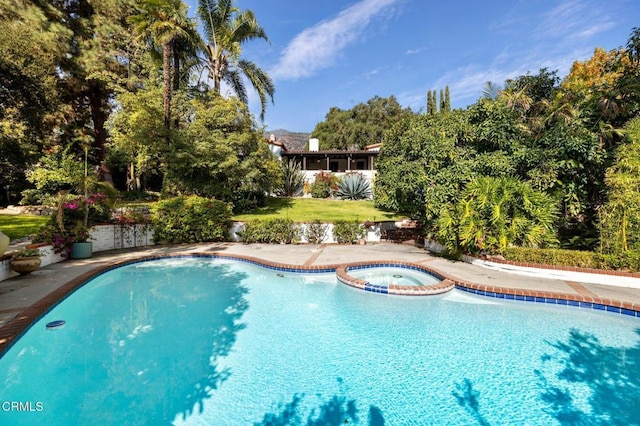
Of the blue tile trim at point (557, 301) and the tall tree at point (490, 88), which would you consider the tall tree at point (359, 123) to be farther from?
the blue tile trim at point (557, 301)

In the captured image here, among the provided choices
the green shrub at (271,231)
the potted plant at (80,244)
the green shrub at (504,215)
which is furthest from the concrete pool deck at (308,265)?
the green shrub at (504,215)

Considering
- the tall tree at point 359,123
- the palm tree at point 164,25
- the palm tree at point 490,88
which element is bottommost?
the palm tree at point 490,88

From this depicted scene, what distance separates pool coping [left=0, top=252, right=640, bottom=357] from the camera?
18.2 feet

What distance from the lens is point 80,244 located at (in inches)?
425

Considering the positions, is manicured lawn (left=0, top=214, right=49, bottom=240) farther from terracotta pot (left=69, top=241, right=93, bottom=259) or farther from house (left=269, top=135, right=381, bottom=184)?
house (left=269, top=135, right=381, bottom=184)

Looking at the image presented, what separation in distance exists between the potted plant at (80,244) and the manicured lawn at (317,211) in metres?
7.44

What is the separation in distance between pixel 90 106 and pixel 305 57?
18.2 metres

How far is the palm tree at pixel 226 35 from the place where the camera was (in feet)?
68.3

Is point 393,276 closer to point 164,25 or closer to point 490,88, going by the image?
point 490,88

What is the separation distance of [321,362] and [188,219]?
11012 mm

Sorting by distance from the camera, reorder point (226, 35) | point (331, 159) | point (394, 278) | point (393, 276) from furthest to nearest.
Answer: point (331, 159) → point (226, 35) → point (393, 276) → point (394, 278)

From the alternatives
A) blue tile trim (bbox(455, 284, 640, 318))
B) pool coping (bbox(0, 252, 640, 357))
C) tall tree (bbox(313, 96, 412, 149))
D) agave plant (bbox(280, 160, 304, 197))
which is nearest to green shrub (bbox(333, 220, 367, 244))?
pool coping (bbox(0, 252, 640, 357))

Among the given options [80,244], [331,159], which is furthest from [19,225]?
[331,159]

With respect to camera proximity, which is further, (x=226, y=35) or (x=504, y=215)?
(x=226, y=35)
